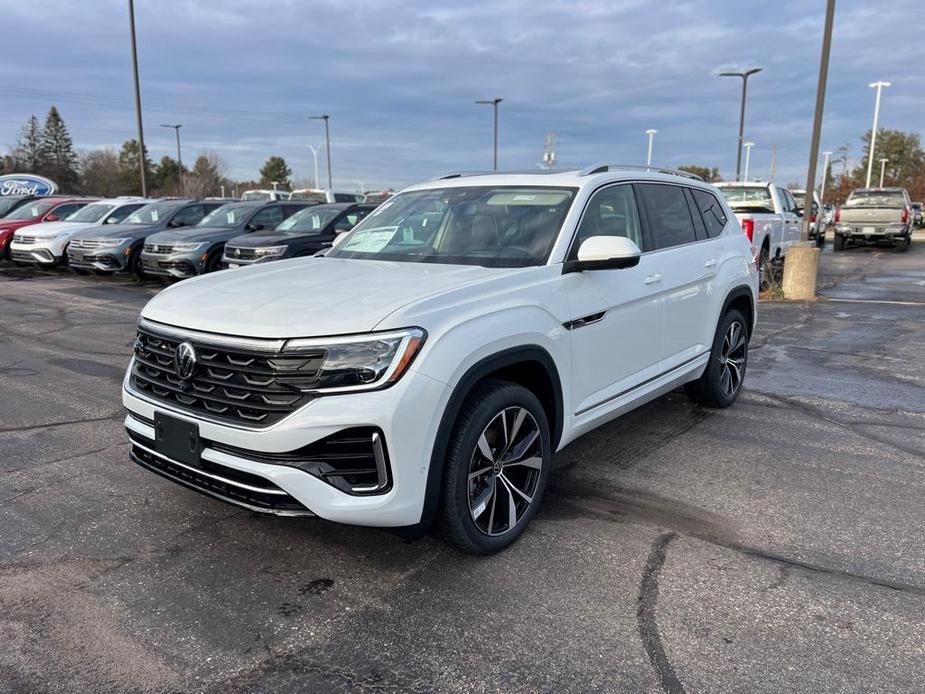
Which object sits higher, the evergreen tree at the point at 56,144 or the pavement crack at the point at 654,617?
the evergreen tree at the point at 56,144

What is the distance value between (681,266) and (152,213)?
1467 cm

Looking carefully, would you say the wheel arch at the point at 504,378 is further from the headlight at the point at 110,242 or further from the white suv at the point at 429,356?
the headlight at the point at 110,242

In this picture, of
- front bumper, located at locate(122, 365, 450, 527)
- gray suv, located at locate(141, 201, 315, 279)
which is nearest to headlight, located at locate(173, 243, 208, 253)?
gray suv, located at locate(141, 201, 315, 279)

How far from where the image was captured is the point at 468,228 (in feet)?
14.3

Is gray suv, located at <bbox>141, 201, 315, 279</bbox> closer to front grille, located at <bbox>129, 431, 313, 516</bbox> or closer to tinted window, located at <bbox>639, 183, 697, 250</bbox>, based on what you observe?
tinted window, located at <bbox>639, 183, 697, 250</bbox>

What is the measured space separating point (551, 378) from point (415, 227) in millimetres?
1542

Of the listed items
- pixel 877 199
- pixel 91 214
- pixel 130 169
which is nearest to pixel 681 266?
pixel 91 214

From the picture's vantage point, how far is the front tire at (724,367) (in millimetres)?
5539

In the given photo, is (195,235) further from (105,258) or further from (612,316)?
(612,316)

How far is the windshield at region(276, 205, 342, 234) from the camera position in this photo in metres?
13.3

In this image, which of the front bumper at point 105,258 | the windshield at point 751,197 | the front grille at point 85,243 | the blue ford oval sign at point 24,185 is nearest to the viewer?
the front bumper at point 105,258

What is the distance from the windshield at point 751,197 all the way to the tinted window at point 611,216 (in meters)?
11.1

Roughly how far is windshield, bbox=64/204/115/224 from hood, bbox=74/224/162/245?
7.70 ft

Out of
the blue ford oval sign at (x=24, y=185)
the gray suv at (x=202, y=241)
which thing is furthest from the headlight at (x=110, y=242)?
the blue ford oval sign at (x=24, y=185)
